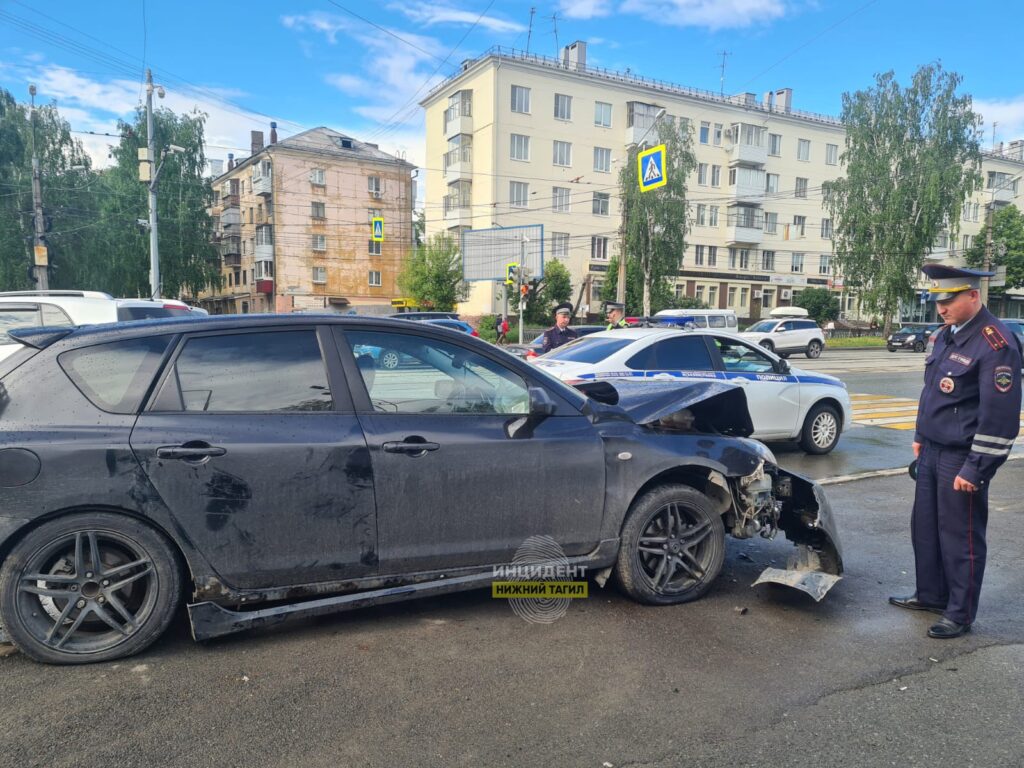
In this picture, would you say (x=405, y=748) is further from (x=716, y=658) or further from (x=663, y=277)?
(x=663, y=277)

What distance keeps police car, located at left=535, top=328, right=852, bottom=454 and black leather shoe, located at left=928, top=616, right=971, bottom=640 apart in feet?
14.3

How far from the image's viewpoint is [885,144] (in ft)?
137

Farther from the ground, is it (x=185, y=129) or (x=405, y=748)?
(x=185, y=129)

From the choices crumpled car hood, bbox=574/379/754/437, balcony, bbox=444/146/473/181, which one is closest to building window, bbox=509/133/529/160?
balcony, bbox=444/146/473/181

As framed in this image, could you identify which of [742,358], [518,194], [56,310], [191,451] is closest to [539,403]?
[191,451]

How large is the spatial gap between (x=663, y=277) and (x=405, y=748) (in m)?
44.3

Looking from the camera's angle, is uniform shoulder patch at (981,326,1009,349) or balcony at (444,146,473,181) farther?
balcony at (444,146,473,181)

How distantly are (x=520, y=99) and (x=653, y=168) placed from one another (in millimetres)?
26888

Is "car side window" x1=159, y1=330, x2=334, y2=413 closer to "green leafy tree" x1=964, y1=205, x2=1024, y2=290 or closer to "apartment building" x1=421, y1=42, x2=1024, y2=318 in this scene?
"apartment building" x1=421, y1=42, x2=1024, y2=318

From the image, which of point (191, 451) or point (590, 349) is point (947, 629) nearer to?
point (191, 451)

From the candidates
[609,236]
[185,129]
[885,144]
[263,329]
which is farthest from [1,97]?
[885,144]

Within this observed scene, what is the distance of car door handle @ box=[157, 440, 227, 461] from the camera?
3.15m

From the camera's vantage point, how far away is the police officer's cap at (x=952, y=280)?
145 inches

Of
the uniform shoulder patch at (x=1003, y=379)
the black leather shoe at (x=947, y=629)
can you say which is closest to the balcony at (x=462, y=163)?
the uniform shoulder patch at (x=1003, y=379)
